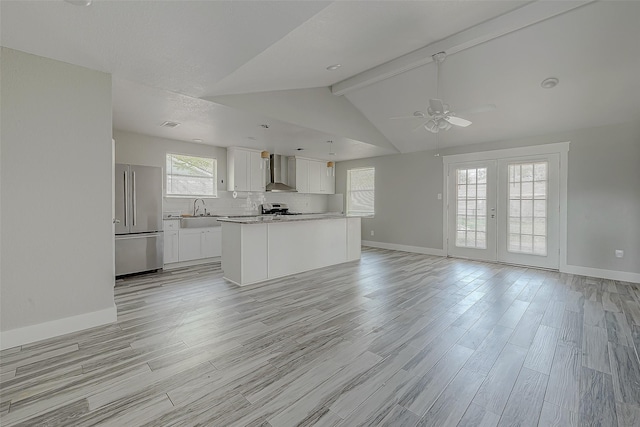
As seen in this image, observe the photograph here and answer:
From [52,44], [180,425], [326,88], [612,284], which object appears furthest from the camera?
[326,88]

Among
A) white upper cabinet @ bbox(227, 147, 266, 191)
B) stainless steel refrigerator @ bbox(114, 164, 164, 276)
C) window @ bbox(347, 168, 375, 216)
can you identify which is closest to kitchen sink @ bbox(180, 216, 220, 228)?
stainless steel refrigerator @ bbox(114, 164, 164, 276)

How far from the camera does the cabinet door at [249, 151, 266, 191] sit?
21.5 feet

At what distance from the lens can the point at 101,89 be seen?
2.80m

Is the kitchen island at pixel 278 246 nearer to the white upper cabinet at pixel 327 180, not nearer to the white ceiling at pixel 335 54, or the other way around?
the white ceiling at pixel 335 54

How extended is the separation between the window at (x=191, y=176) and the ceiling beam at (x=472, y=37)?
3.74 meters

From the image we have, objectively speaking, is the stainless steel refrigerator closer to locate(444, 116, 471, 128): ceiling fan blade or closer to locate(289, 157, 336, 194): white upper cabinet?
locate(289, 157, 336, 194): white upper cabinet

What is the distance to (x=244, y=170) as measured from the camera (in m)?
6.42

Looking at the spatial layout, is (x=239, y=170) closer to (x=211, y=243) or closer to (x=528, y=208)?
(x=211, y=243)

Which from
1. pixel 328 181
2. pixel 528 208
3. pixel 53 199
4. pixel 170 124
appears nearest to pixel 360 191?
pixel 328 181

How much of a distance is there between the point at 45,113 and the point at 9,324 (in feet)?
6.18

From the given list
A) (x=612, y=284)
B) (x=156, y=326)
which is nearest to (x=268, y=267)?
(x=156, y=326)

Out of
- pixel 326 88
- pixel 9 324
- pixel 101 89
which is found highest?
pixel 326 88

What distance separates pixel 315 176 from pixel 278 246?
13.2 ft

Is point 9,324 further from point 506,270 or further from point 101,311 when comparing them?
point 506,270
